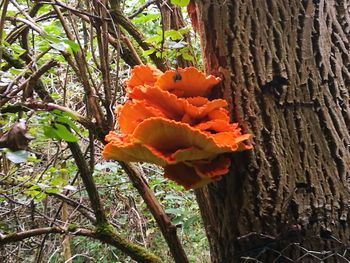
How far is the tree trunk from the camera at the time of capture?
84 centimetres

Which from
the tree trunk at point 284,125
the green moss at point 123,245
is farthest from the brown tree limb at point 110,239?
the tree trunk at point 284,125

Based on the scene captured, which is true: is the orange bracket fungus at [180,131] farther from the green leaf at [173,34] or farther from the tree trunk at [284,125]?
the green leaf at [173,34]

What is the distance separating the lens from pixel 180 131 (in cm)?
78

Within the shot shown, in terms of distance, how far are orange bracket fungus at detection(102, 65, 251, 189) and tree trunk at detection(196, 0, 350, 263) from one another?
0.23ft

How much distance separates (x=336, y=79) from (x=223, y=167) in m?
0.32

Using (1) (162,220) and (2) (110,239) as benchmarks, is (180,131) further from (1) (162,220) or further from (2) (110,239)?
(2) (110,239)

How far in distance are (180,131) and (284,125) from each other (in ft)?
0.77

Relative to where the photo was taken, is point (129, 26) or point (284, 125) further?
point (129, 26)

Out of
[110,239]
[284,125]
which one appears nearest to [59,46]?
[284,125]

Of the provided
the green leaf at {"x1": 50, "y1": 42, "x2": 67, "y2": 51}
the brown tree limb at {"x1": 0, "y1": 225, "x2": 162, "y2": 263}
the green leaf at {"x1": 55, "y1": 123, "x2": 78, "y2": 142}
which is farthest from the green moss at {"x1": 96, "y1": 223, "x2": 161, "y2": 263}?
the green leaf at {"x1": 50, "y1": 42, "x2": 67, "y2": 51}

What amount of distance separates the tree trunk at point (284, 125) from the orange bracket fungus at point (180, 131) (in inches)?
2.8

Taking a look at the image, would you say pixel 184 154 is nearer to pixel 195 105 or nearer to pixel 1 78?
pixel 195 105

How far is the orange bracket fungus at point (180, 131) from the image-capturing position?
0.78 m

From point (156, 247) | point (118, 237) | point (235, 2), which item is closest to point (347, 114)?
point (235, 2)
